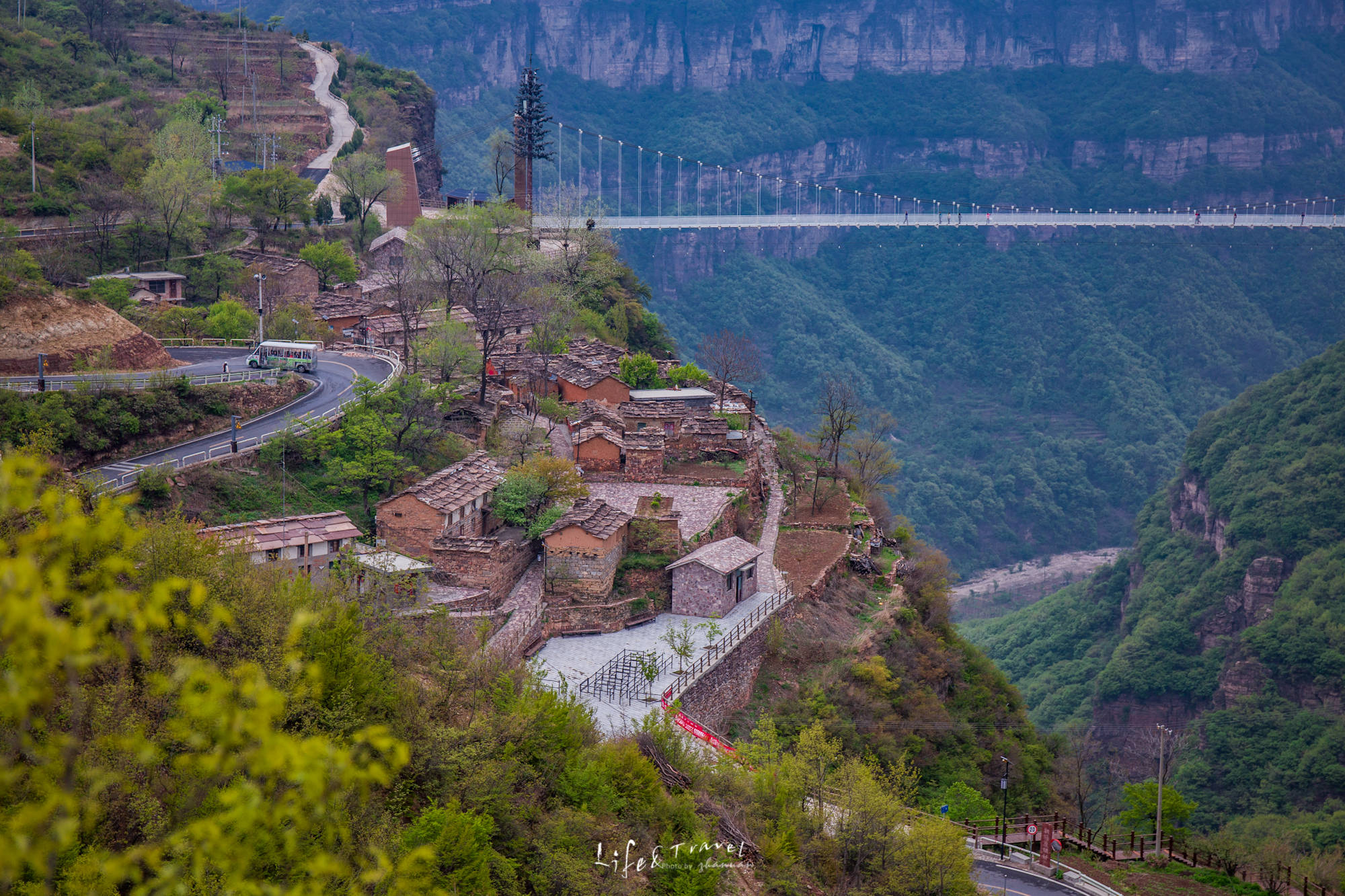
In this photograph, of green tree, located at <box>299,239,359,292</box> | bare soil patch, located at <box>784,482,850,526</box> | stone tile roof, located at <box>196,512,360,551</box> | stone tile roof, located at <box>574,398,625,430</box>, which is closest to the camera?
stone tile roof, located at <box>196,512,360,551</box>

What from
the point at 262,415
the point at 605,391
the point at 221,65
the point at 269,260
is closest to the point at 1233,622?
the point at 605,391

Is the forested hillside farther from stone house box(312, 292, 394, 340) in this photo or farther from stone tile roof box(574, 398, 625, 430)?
stone house box(312, 292, 394, 340)

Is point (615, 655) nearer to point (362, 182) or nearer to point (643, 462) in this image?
point (643, 462)

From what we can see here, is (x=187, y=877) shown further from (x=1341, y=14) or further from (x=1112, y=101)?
(x=1341, y=14)

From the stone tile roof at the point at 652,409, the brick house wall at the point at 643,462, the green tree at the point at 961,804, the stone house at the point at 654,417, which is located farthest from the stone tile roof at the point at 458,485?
the green tree at the point at 961,804

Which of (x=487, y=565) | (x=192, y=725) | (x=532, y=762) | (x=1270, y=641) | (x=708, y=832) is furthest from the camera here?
(x=1270, y=641)

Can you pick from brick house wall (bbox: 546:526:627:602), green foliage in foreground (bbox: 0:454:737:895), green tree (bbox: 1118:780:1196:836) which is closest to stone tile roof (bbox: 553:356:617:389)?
brick house wall (bbox: 546:526:627:602)

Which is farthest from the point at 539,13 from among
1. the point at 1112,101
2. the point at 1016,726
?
the point at 1016,726
